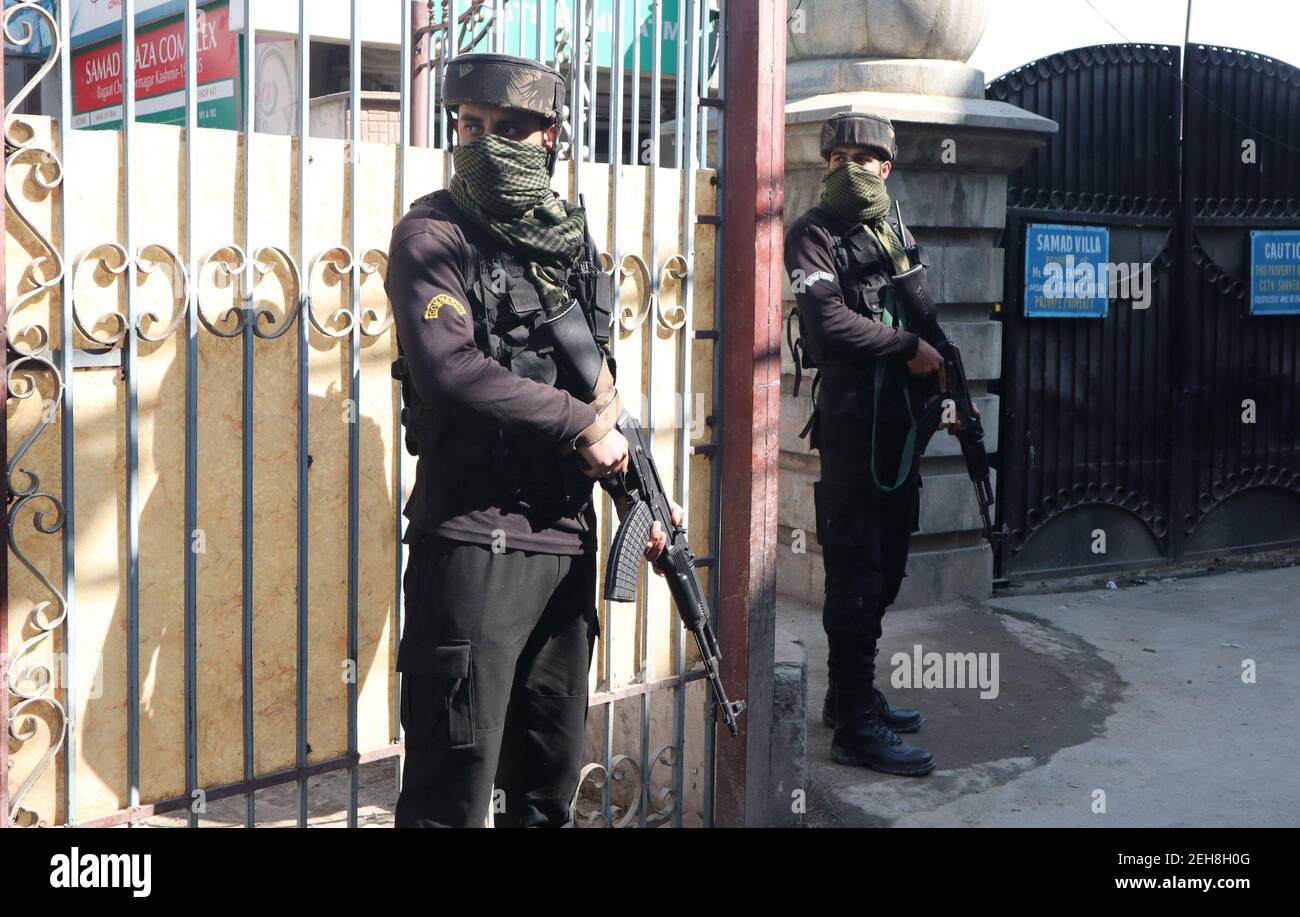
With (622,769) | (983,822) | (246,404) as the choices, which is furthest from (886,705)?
(246,404)

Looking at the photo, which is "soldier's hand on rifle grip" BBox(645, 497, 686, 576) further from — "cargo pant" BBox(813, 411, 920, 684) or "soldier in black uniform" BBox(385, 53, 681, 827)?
"cargo pant" BBox(813, 411, 920, 684)

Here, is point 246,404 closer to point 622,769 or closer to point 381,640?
point 381,640

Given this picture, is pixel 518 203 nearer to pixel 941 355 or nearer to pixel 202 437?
pixel 202 437

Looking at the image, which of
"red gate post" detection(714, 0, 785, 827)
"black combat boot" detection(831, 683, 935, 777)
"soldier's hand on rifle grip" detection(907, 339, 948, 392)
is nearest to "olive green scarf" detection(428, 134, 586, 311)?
"red gate post" detection(714, 0, 785, 827)

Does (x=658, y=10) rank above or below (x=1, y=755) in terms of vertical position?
above

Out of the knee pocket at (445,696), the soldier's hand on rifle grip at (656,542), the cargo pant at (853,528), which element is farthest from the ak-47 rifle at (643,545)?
the cargo pant at (853,528)

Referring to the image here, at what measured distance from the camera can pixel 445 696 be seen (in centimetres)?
288

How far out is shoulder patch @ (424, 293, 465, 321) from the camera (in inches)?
109

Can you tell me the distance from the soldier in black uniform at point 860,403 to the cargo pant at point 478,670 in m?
1.74

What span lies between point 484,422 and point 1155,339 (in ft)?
18.7

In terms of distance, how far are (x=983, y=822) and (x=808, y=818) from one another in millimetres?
539

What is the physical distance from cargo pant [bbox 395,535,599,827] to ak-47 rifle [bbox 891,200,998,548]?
6.61 ft

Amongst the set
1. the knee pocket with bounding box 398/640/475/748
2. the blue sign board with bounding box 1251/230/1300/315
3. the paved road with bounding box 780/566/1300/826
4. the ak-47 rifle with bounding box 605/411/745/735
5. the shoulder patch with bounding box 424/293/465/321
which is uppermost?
the blue sign board with bounding box 1251/230/1300/315

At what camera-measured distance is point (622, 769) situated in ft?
13.1
